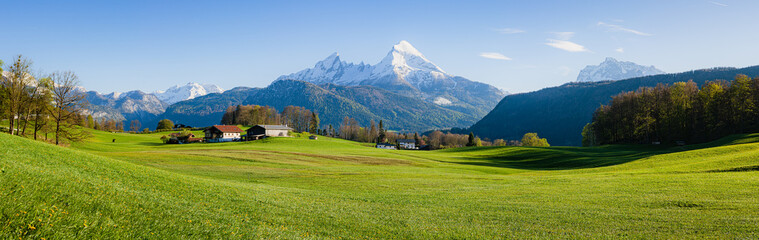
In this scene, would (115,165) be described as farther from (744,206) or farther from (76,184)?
(744,206)

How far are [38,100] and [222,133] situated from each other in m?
80.5

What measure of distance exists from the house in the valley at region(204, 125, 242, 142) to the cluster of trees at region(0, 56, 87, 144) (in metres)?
72.5

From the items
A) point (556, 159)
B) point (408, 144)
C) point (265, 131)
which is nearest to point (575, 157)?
point (556, 159)

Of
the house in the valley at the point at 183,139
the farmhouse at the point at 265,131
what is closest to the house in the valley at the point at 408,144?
the farmhouse at the point at 265,131

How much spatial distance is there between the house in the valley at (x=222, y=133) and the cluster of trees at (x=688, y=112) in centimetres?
13108

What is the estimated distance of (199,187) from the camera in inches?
791

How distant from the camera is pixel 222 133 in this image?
433 ft

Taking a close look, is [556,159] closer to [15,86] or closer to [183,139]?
[15,86]

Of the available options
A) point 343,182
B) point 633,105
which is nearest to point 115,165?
point 343,182

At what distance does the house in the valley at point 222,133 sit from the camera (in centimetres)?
13175

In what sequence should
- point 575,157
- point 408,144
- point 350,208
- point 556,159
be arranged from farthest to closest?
point 408,144
point 556,159
point 575,157
point 350,208

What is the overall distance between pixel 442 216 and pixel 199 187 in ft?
45.9

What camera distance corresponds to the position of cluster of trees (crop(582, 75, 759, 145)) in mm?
75438

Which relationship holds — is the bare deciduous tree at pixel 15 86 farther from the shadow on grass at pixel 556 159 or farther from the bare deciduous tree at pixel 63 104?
the shadow on grass at pixel 556 159
